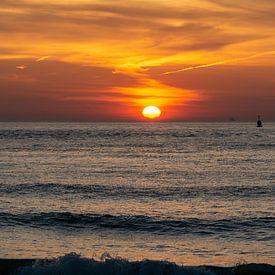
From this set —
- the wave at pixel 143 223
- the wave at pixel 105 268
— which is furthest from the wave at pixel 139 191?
the wave at pixel 105 268

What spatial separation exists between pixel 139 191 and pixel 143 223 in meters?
9.06

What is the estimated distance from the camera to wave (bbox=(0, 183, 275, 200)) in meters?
29.4

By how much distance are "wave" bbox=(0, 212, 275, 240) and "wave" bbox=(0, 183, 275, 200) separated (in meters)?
6.17

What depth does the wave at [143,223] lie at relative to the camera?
20688mm

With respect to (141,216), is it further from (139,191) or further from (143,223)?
(139,191)

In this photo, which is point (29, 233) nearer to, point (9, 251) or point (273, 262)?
point (9, 251)

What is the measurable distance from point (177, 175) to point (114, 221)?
18252mm

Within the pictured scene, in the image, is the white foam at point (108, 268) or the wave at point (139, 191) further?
the wave at point (139, 191)

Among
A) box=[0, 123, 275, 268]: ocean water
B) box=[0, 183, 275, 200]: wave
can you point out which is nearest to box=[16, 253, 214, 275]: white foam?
box=[0, 123, 275, 268]: ocean water

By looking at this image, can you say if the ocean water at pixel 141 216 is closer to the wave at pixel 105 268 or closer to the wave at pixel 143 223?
the wave at pixel 143 223

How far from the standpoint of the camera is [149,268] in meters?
10.1

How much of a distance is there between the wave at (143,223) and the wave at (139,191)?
6170mm

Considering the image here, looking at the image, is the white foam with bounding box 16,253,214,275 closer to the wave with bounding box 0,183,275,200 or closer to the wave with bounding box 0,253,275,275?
the wave with bounding box 0,253,275,275

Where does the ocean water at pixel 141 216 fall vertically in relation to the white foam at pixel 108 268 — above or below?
below
